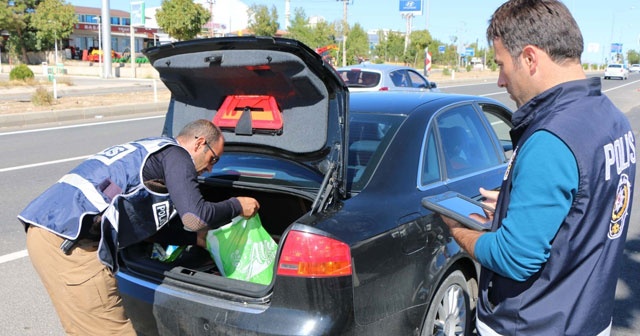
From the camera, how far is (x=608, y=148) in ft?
5.17

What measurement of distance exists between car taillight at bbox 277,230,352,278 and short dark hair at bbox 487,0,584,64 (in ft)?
3.82

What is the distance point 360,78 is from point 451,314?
10.9 metres

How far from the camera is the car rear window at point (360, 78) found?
13.5 meters

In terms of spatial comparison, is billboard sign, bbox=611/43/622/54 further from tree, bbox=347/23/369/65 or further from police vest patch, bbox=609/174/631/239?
police vest patch, bbox=609/174/631/239

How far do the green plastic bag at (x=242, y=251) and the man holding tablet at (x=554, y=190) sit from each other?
1.54 m

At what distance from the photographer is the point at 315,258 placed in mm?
2482

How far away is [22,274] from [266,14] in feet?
174

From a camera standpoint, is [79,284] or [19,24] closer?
[79,284]

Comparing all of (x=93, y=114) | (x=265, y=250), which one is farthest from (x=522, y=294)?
(x=93, y=114)

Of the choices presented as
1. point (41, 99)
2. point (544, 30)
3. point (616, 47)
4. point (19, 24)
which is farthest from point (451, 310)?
point (616, 47)

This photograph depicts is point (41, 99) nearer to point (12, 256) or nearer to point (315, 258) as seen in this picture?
point (12, 256)

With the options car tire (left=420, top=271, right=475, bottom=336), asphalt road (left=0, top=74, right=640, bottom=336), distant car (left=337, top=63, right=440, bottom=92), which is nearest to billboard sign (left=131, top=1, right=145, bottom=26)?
asphalt road (left=0, top=74, right=640, bottom=336)

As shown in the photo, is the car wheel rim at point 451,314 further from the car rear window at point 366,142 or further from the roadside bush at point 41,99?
the roadside bush at point 41,99

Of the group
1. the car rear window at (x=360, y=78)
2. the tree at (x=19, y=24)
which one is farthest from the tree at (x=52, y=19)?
the car rear window at (x=360, y=78)
